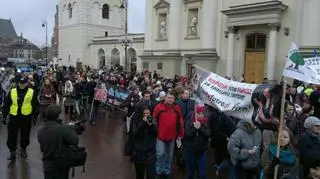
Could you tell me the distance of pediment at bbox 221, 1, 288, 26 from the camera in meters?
21.1

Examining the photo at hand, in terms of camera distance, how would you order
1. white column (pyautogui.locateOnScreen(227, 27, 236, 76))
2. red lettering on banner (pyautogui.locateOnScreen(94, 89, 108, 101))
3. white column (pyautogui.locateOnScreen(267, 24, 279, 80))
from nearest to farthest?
red lettering on banner (pyautogui.locateOnScreen(94, 89, 108, 101)), white column (pyautogui.locateOnScreen(267, 24, 279, 80)), white column (pyautogui.locateOnScreen(227, 27, 236, 76))

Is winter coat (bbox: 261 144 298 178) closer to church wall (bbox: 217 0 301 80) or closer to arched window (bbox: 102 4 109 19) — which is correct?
church wall (bbox: 217 0 301 80)

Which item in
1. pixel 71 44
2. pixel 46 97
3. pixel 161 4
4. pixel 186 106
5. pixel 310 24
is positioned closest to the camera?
pixel 186 106

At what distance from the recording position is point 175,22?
91.4ft

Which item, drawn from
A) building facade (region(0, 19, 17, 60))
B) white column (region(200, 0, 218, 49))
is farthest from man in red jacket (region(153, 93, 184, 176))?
building facade (region(0, 19, 17, 60))

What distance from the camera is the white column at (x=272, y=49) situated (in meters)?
21.4

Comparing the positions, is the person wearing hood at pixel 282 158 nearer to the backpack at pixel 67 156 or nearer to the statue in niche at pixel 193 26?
the backpack at pixel 67 156

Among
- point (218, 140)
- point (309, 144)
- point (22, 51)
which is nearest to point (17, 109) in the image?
point (218, 140)

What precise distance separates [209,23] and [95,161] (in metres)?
17.4

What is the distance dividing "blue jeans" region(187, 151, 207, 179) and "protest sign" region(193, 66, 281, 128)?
3.29 feet

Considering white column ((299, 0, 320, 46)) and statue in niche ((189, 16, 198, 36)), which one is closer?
white column ((299, 0, 320, 46))

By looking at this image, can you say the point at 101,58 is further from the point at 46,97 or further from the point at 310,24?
the point at 46,97

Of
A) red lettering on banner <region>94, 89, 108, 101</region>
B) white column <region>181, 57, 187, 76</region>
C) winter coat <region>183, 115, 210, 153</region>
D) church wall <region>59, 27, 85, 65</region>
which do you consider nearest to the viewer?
winter coat <region>183, 115, 210, 153</region>

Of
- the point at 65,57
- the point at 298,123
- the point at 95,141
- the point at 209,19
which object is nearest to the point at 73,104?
the point at 95,141
